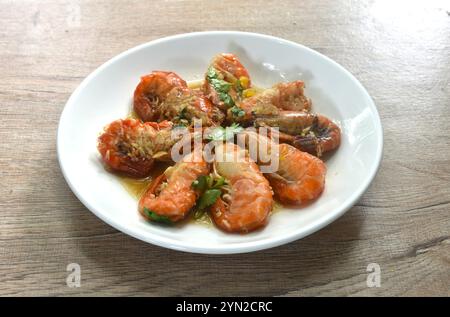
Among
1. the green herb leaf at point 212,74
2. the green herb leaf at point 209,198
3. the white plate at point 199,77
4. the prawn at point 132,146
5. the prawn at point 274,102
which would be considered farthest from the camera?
the green herb leaf at point 212,74

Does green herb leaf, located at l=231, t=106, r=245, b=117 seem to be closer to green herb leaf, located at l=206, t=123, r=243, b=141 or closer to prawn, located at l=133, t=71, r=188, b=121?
green herb leaf, located at l=206, t=123, r=243, b=141

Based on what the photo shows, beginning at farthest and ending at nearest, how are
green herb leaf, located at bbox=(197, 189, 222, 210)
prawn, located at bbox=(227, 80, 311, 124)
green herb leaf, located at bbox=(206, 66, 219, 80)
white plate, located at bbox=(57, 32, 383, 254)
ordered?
green herb leaf, located at bbox=(206, 66, 219, 80) → prawn, located at bbox=(227, 80, 311, 124) → green herb leaf, located at bbox=(197, 189, 222, 210) → white plate, located at bbox=(57, 32, 383, 254)

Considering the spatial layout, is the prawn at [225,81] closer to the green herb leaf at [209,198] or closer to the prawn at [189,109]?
the prawn at [189,109]

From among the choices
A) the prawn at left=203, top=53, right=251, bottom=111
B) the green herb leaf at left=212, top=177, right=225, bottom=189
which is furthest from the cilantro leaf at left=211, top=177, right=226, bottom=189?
the prawn at left=203, top=53, right=251, bottom=111

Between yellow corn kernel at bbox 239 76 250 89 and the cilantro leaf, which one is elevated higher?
yellow corn kernel at bbox 239 76 250 89

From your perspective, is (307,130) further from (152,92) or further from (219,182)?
(152,92)

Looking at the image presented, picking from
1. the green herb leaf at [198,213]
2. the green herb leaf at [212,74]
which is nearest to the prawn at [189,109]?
the green herb leaf at [212,74]

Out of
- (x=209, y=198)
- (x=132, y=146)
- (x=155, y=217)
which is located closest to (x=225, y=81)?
(x=132, y=146)
